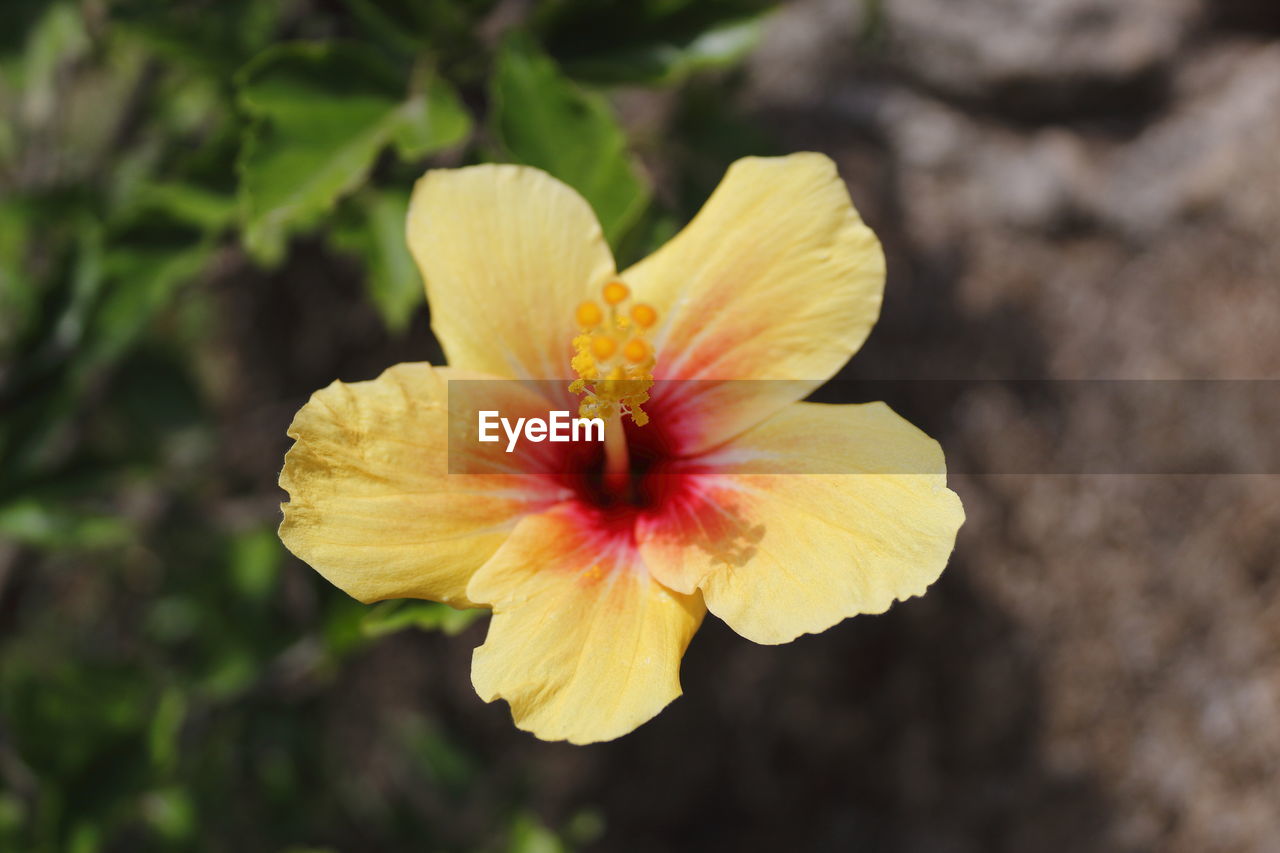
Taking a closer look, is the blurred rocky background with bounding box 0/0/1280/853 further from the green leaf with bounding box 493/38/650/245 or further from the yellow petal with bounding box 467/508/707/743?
the yellow petal with bounding box 467/508/707/743

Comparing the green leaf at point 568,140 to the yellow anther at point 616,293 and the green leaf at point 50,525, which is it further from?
the green leaf at point 50,525

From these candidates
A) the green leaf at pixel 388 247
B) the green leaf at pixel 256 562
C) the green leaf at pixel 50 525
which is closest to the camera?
the green leaf at pixel 388 247

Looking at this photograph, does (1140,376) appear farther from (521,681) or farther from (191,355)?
(191,355)

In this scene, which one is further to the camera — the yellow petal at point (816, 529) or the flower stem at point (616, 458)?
A: the flower stem at point (616, 458)

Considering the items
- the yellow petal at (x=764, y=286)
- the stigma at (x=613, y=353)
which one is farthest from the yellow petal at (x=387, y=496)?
the yellow petal at (x=764, y=286)

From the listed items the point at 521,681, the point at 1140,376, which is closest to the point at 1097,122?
the point at 1140,376

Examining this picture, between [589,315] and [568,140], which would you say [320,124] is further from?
[589,315]
